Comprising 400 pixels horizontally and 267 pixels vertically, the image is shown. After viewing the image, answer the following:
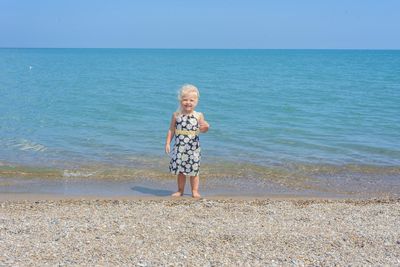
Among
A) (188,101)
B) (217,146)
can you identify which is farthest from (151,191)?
(217,146)

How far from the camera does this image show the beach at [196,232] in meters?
5.29

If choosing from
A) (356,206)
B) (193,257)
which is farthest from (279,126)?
(193,257)

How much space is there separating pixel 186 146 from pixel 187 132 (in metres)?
0.21

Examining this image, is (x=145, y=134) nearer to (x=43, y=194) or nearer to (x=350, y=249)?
(x=43, y=194)

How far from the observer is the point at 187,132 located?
817 centimetres

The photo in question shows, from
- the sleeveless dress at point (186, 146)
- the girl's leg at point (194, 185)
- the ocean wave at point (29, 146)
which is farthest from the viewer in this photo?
the ocean wave at point (29, 146)

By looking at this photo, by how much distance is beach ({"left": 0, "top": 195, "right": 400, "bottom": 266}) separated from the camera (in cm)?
529

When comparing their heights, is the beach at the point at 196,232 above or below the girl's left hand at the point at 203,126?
below

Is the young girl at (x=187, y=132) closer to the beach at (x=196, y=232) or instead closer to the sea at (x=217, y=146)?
the beach at (x=196, y=232)

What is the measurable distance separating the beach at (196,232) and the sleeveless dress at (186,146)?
0.51 meters

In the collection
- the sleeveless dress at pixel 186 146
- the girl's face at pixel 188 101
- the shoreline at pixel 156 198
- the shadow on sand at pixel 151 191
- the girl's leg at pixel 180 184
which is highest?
the girl's face at pixel 188 101

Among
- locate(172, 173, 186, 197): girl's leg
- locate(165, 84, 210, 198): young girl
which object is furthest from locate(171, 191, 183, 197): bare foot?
locate(165, 84, 210, 198): young girl

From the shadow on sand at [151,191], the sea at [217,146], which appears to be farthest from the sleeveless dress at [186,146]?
the sea at [217,146]

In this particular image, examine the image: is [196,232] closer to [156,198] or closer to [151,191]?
[156,198]
